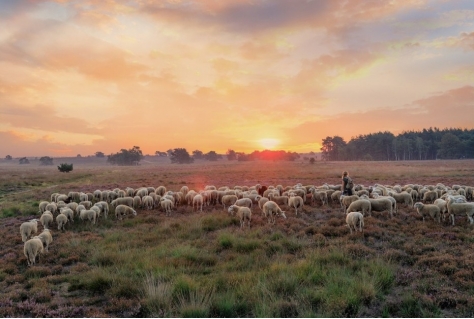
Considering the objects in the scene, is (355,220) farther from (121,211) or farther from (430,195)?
(121,211)

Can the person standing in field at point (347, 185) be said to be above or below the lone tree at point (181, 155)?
below

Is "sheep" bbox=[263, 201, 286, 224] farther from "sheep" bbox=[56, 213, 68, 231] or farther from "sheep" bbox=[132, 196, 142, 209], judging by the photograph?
"sheep" bbox=[56, 213, 68, 231]

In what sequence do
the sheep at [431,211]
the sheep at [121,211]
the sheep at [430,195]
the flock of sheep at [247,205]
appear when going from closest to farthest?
1. the flock of sheep at [247,205]
2. the sheep at [431,211]
3. the sheep at [121,211]
4. the sheep at [430,195]

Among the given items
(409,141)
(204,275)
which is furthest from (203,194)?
(409,141)

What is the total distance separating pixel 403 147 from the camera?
138125 mm

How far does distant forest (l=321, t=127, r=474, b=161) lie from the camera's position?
421 ft

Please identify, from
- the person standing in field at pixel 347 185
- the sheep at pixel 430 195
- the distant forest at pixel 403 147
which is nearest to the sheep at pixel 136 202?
the person standing in field at pixel 347 185

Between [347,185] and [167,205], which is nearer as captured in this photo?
[167,205]

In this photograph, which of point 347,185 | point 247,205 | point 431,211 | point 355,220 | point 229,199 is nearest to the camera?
point 355,220

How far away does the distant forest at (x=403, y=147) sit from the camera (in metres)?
128

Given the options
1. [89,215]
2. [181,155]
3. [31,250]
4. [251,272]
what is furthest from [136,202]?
[181,155]

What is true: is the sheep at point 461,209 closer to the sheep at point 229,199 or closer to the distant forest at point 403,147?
the sheep at point 229,199

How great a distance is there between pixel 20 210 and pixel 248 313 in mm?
20662

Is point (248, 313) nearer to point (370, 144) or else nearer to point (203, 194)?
point (203, 194)
